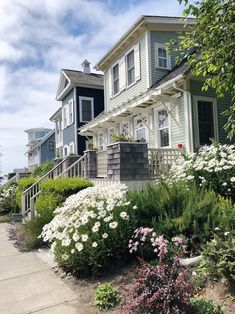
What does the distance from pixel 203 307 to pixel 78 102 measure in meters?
18.3

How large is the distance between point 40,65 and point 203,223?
32.1ft

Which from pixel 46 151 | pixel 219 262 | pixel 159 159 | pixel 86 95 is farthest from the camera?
pixel 46 151

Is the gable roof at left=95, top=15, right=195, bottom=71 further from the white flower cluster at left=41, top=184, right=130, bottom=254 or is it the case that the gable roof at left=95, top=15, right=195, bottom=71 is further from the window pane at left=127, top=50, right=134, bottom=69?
the white flower cluster at left=41, top=184, right=130, bottom=254

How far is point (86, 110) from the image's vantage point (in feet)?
67.1

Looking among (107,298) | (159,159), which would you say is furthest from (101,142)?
(107,298)

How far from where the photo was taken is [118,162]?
765 cm

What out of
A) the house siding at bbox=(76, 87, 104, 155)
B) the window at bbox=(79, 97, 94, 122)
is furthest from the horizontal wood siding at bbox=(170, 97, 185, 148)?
the window at bbox=(79, 97, 94, 122)

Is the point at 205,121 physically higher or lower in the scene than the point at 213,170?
higher

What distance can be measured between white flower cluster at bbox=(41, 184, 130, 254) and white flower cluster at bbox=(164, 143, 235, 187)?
226cm

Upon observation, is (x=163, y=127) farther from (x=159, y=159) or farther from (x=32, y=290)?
(x=32, y=290)

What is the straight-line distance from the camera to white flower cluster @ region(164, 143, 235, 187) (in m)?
6.22

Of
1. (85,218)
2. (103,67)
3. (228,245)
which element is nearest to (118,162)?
(85,218)

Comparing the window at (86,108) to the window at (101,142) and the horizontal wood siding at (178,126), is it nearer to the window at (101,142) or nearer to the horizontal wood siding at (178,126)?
the window at (101,142)

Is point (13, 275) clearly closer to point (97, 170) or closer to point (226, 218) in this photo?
point (226, 218)
